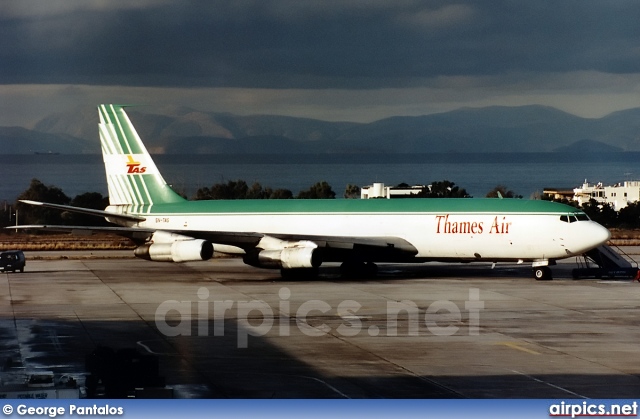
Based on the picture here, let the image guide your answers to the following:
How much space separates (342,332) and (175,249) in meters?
21.2

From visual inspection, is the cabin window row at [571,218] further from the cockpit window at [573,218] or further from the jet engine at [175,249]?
the jet engine at [175,249]

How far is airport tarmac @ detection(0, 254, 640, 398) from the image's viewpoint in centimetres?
2361

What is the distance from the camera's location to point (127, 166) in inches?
2421

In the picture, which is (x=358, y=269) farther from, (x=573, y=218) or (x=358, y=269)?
(x=573, y=218)

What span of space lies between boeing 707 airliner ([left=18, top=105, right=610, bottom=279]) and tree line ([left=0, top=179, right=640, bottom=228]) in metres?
13.7

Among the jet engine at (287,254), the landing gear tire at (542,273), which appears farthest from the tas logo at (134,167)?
the landing gear tire at (542,273)

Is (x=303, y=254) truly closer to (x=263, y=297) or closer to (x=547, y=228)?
(x=263, y=297)

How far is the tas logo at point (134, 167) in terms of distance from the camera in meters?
61.2

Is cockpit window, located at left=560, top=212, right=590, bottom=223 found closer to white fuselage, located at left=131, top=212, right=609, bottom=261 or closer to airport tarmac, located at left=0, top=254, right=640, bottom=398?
white fuselage, located at left=131, top=212, right=609, bottom=261

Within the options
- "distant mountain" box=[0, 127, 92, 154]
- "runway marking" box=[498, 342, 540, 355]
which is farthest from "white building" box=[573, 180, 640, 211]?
"runway marking" box=[498, 342, 540, 355]

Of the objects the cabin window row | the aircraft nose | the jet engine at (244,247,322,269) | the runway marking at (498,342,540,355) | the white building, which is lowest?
the runway marking at (498,342,540,355)

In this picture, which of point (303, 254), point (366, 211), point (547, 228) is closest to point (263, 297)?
point (303, 254)

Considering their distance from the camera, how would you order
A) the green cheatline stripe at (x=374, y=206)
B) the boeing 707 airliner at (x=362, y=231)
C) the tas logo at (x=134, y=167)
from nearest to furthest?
the boeing 707 airliner at (x=362, y=231) < the green cheatline stripe at (x=374, y=206) < the tas logo at (x=134, y=167)

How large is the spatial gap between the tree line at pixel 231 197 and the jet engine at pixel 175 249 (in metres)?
13.9
